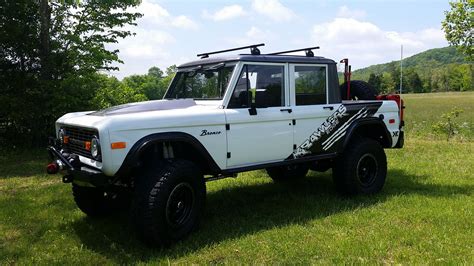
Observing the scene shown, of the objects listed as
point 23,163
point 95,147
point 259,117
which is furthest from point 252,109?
point 23,163

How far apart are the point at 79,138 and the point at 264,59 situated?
2496mm

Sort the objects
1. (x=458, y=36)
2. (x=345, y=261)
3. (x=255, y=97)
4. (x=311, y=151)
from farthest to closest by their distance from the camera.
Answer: (x=458, y=36)
(x=311, y=151)
(x=255, y=97)
(x=345, y=261)

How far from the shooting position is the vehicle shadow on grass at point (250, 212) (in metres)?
4.62

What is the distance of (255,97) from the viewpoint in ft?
17.7

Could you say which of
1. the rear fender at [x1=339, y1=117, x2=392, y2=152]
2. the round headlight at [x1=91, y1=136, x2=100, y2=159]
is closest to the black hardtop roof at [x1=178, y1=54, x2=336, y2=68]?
the rear fender at [x1=339, y1=117, x2=392, y2=152]

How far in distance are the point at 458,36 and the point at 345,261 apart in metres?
19.9

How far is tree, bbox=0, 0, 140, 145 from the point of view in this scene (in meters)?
11.9

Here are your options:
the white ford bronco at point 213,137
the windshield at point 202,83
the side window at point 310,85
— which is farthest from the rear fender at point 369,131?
the windshield at point 202,83

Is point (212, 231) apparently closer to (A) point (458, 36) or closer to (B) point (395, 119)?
(B) point (395, 119)

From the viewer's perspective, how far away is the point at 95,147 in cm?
436

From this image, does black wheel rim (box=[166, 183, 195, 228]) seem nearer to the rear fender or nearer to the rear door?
the rear door

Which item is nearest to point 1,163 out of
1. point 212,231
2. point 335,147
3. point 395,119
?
point 212,231

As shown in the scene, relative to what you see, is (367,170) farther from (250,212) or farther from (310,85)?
(250,212)

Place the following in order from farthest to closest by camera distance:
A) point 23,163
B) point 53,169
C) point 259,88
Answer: point 23,163 → point 259,88 → point 53,169
